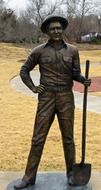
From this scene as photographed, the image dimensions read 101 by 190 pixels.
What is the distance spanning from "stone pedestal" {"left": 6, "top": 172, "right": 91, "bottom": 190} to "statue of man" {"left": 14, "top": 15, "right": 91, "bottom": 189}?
0.20m

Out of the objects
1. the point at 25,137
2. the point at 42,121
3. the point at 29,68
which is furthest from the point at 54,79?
the point at 25,137

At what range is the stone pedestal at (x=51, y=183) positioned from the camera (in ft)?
17.3

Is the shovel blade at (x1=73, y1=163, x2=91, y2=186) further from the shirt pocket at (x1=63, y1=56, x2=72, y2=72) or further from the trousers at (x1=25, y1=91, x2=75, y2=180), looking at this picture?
the shirt pocket at (x1=63, y1=56, x2=72, y2=72)

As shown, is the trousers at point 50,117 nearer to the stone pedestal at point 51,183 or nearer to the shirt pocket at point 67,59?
the stone pedestal at point 51,183

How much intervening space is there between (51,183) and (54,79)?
1272mm

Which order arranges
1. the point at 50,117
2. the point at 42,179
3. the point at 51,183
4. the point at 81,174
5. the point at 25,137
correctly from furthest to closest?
the point at 25,137, the point at 42,179, the point at 51,183, the point at 81,174, the point at 50,117

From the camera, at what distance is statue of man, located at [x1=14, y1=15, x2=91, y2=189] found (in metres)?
5.11

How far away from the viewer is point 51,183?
17.9 feet

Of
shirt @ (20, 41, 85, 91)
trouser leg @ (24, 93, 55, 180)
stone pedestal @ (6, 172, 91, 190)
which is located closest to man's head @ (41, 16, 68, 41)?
shirt @ (20, 41, 85, 91)

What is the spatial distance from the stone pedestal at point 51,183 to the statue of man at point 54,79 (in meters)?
0.20

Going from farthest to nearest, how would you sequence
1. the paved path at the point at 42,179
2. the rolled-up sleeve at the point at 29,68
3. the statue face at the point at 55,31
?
1. the paved path at the point at 42,179
2. the rolled-up sleeve at the point at 29,68
3. the statue face at the point at 55,31

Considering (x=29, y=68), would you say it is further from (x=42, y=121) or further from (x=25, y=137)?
(x=25, y=137)

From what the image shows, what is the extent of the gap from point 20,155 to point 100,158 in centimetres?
135

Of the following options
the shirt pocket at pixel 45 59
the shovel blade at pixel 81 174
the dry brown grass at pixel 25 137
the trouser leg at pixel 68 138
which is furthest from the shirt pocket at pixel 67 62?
the dry brown grass at pixel 25 137
